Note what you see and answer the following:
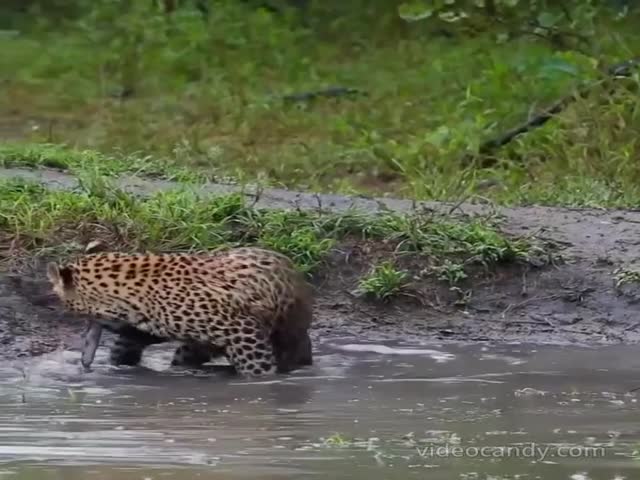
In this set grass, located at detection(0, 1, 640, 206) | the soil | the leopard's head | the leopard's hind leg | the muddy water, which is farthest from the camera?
grass, located at detection(0, 1, 640, 206)

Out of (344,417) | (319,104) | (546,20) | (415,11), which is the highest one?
(415,11)

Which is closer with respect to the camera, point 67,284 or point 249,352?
point 249,352

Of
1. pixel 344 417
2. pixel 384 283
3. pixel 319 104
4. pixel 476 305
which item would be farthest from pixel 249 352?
pixel 319 104

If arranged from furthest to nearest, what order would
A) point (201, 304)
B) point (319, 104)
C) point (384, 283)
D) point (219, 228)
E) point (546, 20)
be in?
point (319, 104) → point (546, 20) → point (219, 228) → point (384, 283) → point (201, 304)

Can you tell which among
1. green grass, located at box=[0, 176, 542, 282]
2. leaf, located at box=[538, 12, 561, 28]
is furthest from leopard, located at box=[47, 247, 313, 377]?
leaf, located at box=[538, 12, 561, 28]

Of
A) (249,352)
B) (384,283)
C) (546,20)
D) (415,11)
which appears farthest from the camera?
(546,20)

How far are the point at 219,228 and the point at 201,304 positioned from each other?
124cm

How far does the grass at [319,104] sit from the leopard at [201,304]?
2071 millimetres

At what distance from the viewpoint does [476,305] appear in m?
9.03

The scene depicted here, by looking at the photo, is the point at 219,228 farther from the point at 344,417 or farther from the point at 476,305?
the point at 344,417

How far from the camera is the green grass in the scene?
8984mm

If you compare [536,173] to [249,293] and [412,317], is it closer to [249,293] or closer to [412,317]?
[412,317]

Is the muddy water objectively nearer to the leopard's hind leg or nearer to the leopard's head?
the leopard's hind leg

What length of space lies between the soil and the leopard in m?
0.42
